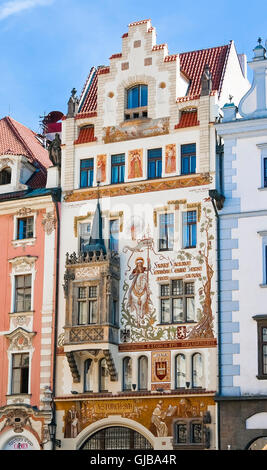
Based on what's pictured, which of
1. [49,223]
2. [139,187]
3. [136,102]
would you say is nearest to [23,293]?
[49,223]

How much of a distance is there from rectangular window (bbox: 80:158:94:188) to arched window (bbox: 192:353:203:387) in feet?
29.0

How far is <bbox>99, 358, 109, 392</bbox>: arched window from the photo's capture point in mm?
37125

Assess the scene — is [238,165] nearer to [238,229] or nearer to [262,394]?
[238,229]

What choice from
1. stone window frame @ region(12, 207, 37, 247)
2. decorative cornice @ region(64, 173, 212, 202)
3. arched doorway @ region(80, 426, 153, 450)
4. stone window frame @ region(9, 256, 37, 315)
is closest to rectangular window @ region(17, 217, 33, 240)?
stone window frame @ region(12, 207, 37, 247)

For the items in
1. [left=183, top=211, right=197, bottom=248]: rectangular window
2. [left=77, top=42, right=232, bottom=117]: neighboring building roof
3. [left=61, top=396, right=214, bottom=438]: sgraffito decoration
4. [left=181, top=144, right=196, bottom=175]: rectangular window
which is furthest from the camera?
[left=77, top=42, right=232, bottom=117]: neighboring building roof

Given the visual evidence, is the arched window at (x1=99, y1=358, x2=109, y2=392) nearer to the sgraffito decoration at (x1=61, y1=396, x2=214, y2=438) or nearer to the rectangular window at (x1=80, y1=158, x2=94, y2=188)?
the sgraffito decoration at (x1=61, y1=396, x2=214, y2=438)

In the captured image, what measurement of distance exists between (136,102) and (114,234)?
18.9 ft

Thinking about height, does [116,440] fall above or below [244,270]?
below

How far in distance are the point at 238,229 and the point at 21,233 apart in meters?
9.98

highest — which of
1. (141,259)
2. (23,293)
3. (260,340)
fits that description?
(141,259)

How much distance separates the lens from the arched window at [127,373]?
3681cm

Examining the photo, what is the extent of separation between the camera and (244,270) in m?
35.2

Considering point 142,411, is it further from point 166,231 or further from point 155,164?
point 155,164

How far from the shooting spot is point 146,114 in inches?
1558
